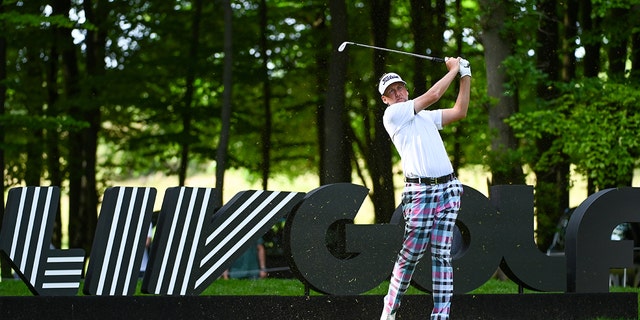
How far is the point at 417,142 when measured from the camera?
26.1 feet

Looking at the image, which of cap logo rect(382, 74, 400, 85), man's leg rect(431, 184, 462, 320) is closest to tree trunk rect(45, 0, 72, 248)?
cap logo rect(382, 74, 400, 85)

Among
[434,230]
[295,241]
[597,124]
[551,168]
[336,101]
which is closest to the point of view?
[434,230]

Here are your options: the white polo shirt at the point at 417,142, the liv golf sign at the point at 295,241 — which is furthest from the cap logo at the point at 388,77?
the liv golf sign at the point at 295,241

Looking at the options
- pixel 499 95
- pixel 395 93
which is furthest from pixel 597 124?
pixel 395 93

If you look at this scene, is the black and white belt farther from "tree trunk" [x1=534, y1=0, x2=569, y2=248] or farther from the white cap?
"tree trunk" [x1=534, y1=0, x2=569, y2=248]

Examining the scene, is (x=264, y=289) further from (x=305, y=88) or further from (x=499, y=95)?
(x=305, y=88)

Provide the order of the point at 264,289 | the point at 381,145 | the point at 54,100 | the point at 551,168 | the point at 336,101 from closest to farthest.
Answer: the point at 264,289
the point at 336,101
the point at 551,168
the point at 381,145
the point at 54,100

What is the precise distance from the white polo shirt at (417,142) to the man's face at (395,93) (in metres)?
0.11

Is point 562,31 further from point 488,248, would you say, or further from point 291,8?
point 488,248

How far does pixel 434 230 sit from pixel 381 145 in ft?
47.9

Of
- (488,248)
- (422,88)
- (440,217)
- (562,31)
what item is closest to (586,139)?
(422,88)

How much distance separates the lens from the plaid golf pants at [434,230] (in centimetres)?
786

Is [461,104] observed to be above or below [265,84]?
below

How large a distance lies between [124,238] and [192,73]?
15.3m
